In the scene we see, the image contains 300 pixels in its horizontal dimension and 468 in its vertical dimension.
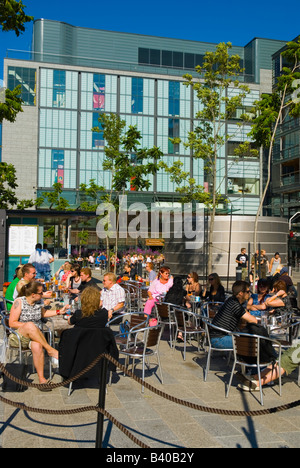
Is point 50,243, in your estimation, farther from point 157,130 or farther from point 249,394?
point 157,130

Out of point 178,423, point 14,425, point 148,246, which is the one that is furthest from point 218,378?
point 148,246

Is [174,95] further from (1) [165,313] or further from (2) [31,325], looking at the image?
(2) [31,325]

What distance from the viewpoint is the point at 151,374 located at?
20.9ft

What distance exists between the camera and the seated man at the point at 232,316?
19.7 feet

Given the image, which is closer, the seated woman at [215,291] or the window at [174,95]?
the seated woman at [215,291]

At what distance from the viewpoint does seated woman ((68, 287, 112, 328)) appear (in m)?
5.30

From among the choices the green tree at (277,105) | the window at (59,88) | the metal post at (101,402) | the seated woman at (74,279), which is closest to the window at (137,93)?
the window at (59,88)

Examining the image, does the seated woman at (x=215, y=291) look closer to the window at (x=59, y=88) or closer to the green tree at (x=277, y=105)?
the green tree at (x=277, y=105)

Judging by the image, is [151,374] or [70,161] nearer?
[151,374]

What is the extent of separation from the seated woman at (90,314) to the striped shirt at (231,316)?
1.57m

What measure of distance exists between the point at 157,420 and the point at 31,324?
2.15 m

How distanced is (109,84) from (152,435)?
2287 inches

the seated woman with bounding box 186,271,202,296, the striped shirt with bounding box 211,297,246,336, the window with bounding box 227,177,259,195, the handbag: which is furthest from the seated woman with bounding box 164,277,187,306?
the window with bounding box 227,177,259,195

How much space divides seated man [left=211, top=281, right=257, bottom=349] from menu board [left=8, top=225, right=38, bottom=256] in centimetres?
1089
